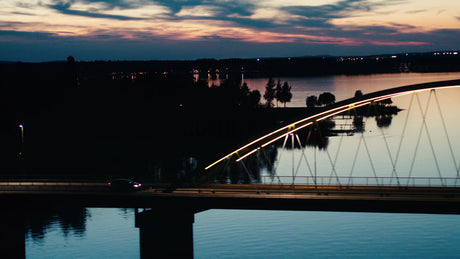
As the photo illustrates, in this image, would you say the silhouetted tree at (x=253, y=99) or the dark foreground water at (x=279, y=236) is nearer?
the dark foreground water at (x=279, y=236)

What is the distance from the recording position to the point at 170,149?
122m

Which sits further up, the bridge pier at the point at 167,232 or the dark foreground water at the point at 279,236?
the bridge pier at the point at 167,232

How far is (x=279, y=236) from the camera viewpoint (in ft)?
182

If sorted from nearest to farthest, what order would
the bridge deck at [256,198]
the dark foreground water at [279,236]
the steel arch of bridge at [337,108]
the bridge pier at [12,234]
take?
the bridge deck at [256,198]
the steel arch of bridge at [337,108]
the bridge pier at [12,234]
the dark foreground water at [279,236]

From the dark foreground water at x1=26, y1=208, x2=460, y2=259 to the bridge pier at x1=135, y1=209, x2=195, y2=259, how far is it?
3968 millimetres

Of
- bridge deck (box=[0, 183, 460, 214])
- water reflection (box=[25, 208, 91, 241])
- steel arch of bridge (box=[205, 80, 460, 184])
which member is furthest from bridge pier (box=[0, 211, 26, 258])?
steel arch of bridge (box=[205, 80, 460, 184])

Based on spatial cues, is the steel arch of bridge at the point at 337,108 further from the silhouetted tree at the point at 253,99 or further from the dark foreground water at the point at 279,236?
the silhouetted tree at the point at 253,99

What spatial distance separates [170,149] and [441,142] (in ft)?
166

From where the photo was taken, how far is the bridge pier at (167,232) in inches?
1772

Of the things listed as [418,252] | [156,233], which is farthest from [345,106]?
[156,233]

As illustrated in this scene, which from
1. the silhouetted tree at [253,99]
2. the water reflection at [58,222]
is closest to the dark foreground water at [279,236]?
the water reflection at [58,222]

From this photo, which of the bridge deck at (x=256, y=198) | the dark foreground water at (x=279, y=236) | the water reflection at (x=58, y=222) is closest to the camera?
the bridge deck at (x=256, y=198)

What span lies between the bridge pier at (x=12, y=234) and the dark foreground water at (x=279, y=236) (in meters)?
2.86

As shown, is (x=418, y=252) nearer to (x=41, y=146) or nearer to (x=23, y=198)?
(x=23, y=198)
